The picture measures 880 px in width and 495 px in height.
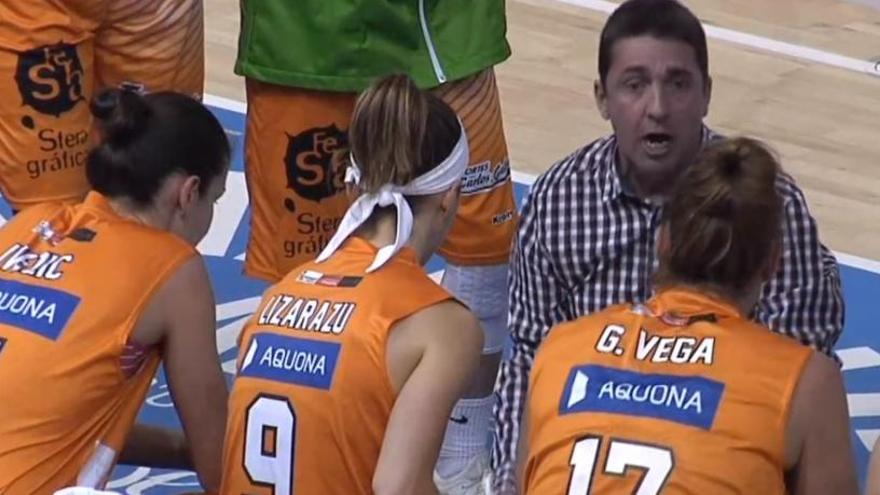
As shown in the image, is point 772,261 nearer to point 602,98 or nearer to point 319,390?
point 319,390

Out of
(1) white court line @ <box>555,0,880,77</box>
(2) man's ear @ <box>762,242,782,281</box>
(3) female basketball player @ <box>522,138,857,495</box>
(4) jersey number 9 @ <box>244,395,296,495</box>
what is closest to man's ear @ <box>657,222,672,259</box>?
(3) female basketball player @ <box>522,138,857,495</box>

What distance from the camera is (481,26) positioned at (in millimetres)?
4441

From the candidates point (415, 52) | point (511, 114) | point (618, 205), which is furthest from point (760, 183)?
point (511, 114)

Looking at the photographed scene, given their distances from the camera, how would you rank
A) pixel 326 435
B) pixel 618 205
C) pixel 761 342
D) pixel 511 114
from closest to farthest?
pixel 761 342 → pixel 326 435 → pixel 618 205 → pixel 511 114

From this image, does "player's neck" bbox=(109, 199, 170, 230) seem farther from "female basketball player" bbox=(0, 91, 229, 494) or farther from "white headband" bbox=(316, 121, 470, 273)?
"white headband" bbox=(316, 121, 470, 273)

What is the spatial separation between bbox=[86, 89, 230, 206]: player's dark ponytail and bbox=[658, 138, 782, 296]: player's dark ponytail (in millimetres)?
894

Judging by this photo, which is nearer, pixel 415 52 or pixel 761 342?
pixel 761 342

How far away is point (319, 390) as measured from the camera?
3.28m

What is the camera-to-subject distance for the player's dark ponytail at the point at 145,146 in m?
3.58

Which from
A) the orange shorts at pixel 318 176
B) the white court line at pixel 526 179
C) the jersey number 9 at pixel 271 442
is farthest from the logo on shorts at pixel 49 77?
the white court line at pixel 526 179

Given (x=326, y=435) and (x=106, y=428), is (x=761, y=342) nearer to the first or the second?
(x=326, y=435)

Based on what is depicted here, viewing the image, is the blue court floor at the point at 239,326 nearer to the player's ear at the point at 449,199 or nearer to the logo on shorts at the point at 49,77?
the logo on shorts at the point at 49,77

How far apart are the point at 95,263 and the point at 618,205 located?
0.96 metres

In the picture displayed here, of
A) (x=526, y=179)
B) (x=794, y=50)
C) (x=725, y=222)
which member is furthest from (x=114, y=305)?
(x=794, y=50)
